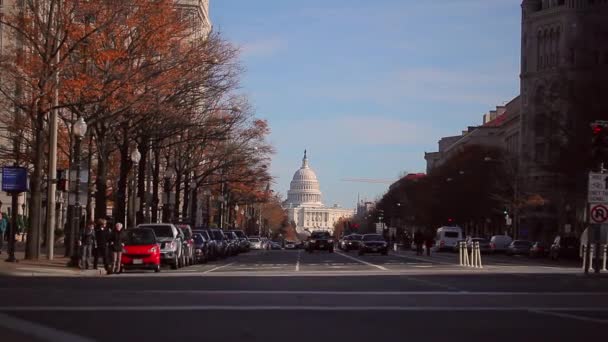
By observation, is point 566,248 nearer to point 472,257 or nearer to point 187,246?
point 472,257

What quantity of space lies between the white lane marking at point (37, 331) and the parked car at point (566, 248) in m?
53.2

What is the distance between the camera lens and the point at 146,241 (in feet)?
121

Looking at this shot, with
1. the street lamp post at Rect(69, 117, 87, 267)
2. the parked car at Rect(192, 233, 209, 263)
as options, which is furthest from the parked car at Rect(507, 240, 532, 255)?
the street lamp post at Rect(69, 117, 87, 267)

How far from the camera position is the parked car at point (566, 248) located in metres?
66.1

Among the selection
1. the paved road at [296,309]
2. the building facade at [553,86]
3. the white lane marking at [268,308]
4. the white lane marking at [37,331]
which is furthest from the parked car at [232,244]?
the white lane marking at [37,331]

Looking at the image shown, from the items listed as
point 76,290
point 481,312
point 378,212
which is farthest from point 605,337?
point 378,212

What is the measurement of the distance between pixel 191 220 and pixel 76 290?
54.2m

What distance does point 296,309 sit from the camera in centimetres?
1941

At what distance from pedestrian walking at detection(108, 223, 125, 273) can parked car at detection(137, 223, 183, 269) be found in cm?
303

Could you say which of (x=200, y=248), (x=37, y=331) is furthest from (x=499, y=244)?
(x=37, y=331)

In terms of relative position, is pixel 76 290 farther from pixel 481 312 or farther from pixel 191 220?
pixel 191 220

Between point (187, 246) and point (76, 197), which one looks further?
point (187, 246)

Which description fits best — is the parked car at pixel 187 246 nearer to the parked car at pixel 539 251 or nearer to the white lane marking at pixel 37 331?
the white lane marking at pixel 37 331

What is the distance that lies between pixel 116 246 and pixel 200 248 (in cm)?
1495
